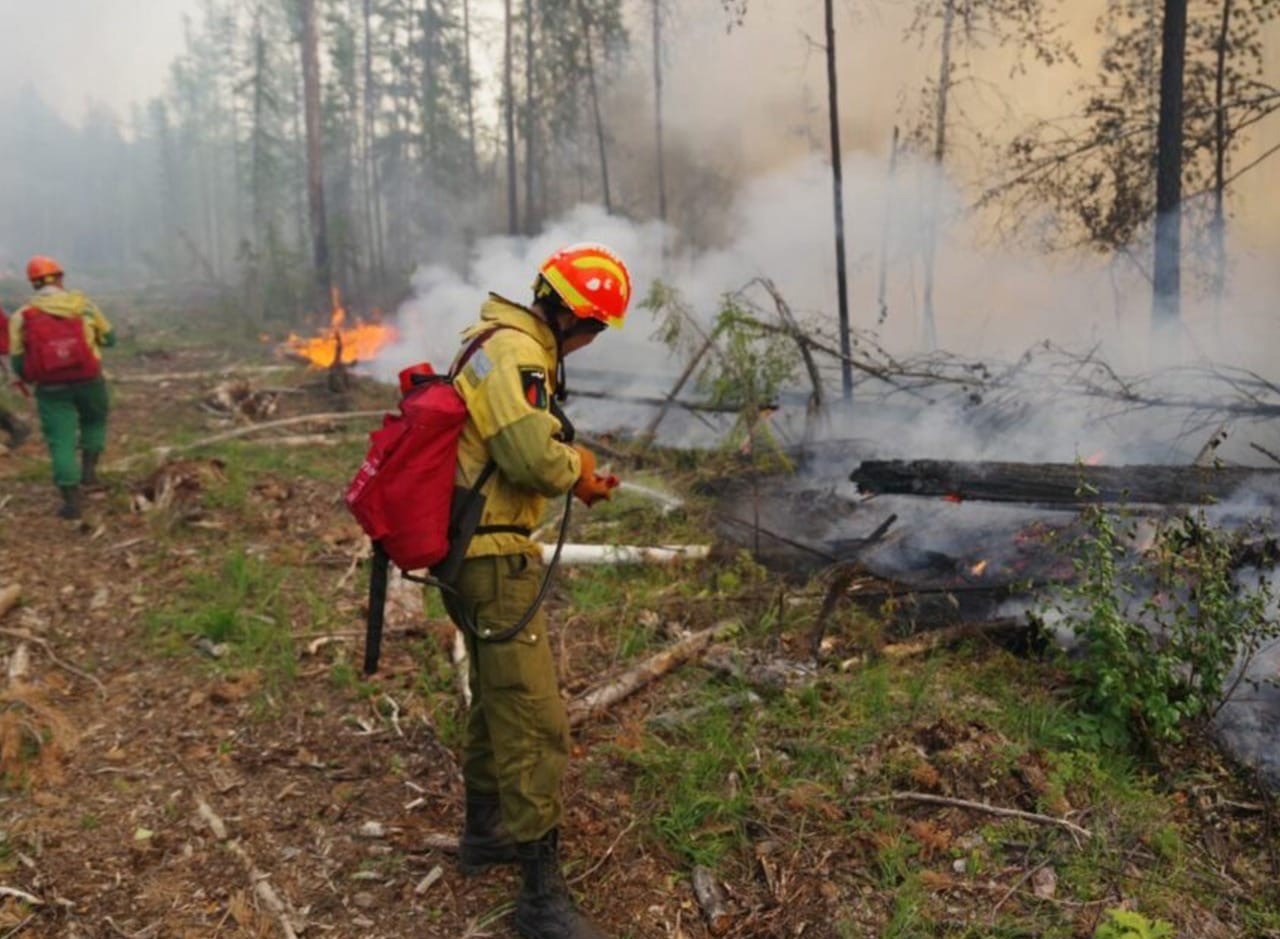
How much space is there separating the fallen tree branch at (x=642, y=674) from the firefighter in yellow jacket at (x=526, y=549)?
1.24 meters

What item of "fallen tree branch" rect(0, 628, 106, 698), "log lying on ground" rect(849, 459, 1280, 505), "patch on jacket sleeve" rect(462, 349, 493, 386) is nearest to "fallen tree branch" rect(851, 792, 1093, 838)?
"patch on jacket sleeve" rect(462, 349, 493, 386)

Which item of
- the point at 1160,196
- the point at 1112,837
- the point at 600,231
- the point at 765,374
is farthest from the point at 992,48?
the point at 1112,837

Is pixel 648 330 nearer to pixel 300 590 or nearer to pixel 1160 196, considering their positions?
pixel 1160 196

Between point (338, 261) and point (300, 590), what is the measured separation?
69.1ft

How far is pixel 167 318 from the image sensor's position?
78.2 ft

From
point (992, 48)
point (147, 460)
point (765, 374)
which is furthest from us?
point (992, 48)

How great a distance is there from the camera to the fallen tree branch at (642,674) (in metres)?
4.20

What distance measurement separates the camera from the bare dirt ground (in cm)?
299

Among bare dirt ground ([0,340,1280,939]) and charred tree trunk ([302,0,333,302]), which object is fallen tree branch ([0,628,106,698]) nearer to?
bare dirt ground ([0,340,1280,939])

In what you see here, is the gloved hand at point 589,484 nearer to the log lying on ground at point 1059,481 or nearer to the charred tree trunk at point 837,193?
the log lying on ground at point 1059,481

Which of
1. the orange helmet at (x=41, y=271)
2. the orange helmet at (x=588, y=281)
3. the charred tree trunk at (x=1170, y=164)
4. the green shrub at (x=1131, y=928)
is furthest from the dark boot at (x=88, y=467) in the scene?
the charred tree trunk at (x=1170, y=164)

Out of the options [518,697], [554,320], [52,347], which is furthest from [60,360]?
[518,697]

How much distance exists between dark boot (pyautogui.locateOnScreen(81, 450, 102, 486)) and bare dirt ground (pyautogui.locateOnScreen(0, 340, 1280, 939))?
274 centimetres

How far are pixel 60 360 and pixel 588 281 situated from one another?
615 centimetres
